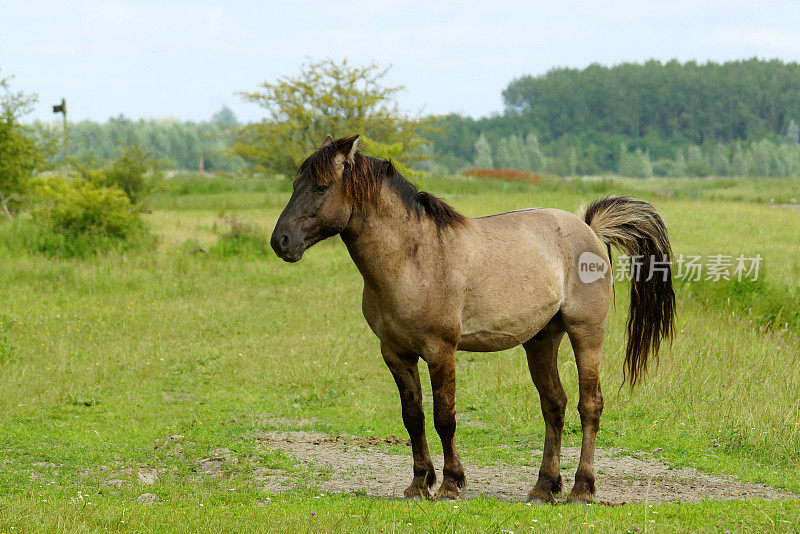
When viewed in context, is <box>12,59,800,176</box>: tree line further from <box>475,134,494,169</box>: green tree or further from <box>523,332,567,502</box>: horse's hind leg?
<box>523,332,567,502</box>: horse's hind leg

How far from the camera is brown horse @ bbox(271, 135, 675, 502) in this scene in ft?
17.1

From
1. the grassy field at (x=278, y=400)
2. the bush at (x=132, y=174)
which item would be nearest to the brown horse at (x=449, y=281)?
the grassy field at (x=278, y=400)

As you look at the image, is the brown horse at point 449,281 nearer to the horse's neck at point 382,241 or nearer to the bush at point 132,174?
the horse's neck at point 382,241

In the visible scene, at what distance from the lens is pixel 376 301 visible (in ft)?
17.9

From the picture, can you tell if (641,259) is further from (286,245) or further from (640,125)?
(640,125)

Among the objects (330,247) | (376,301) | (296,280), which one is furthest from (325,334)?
(330,247)

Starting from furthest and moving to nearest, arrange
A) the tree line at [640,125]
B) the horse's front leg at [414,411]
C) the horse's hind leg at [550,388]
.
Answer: the tree line at [640,125] < the horse's hind leg at [550,388] < the horse's front leg at [414,411]

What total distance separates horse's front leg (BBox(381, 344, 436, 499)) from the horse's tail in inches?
86.3

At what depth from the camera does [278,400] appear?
9.95 meters

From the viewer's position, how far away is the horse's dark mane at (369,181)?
5.12m

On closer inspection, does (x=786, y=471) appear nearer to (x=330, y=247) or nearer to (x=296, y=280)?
(x=296, y=280)

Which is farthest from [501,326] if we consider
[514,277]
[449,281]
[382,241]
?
[382,241]

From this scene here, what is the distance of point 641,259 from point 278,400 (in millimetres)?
5315

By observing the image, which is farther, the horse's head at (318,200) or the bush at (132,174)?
the bush at (132,174)
